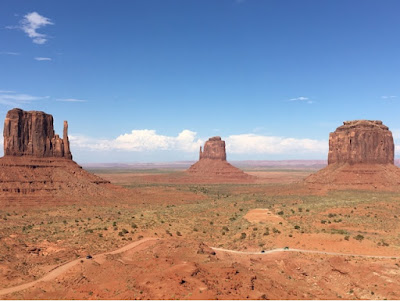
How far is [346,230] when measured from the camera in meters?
44.4

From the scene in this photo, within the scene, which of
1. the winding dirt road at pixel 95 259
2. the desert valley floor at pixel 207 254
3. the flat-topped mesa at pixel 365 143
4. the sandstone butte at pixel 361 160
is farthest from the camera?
the flat-topped mesa at pixel 365 143

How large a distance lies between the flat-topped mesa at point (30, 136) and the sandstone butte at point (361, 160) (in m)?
83.1

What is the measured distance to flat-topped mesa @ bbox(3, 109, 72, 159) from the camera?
8119 centimetres

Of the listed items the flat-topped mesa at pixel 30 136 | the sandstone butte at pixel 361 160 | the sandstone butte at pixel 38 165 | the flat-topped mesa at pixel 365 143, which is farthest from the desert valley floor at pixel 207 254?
the flat-topped mesa at pixel 365 143

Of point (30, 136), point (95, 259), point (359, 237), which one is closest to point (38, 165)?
point (30, 136)

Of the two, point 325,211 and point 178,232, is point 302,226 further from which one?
point 178,232

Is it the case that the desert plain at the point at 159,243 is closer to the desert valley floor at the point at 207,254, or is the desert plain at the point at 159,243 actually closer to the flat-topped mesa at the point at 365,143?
the desert valley floor at the point at 207,254

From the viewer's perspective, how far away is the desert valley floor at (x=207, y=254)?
2394cm

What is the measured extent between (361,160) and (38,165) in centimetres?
10204

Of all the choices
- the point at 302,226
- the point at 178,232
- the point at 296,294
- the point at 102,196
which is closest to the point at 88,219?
the point at 178,232

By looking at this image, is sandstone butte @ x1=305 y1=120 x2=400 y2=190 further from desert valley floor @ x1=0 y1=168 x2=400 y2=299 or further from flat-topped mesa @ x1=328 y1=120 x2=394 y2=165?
desert valley floor @ x1=0 y1=168 x2=400 y2=299

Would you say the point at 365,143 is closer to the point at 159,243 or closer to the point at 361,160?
the point at 361,160

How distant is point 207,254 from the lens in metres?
32.3

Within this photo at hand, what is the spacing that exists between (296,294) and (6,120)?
81.6 meters
